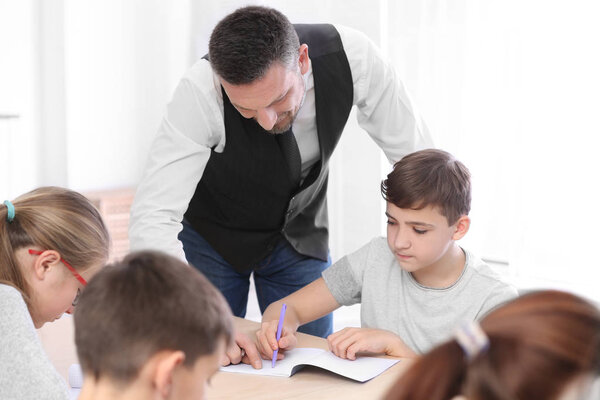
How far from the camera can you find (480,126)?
3240mm

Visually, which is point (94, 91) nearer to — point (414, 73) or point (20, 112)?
point (20, 112)

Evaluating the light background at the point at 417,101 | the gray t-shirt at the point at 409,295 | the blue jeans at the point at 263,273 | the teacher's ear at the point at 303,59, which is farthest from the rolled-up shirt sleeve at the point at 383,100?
the light background at the point at 417,101

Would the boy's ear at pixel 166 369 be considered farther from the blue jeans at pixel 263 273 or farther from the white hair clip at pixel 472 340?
the blue jeans at pixel 263 273

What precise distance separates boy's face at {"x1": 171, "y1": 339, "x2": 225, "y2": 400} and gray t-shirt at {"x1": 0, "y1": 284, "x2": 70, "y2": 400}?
0.96 ft

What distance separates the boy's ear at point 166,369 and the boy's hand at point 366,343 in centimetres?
66

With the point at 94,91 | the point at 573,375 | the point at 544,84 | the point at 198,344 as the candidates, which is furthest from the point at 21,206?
the point at 544,84

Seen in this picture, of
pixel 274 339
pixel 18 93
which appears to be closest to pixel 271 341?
pixel 274 339

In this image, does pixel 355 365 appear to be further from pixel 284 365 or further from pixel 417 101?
pixel 417 101

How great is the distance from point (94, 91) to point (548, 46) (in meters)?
1.83

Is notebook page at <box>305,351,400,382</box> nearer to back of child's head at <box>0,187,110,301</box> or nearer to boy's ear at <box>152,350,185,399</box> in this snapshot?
back of child's head at <box>0,187,110,301</box>

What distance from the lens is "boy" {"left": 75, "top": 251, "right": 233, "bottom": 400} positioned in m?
0.83

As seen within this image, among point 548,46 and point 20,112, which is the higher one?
point 548,46

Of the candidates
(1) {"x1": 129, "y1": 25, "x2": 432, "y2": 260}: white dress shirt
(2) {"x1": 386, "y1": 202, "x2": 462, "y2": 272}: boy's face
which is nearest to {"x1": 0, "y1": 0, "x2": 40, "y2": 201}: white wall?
(1) {"x1": 129, "y1": 25, "x2": 432, "y2": 260}: white dress shirt

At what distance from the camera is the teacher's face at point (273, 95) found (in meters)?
1.49
